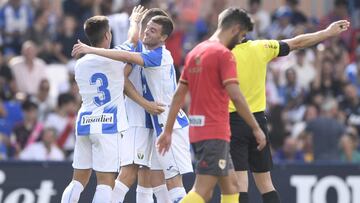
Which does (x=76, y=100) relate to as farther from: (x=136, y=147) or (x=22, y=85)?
(x=136, y=147)

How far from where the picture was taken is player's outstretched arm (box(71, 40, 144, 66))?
1288 cm

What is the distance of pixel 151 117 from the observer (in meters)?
13.7

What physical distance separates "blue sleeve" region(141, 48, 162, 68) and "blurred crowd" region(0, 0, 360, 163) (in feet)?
21.3

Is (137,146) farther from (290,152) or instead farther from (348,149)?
(348,149)

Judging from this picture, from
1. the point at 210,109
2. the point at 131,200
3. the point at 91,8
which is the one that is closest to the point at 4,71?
the point at 91,8

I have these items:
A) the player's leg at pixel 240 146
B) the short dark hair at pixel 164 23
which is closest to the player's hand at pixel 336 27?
the player's leg at pixel 240 146

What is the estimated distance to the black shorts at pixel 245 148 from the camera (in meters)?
13.3

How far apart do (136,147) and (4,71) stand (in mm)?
8071

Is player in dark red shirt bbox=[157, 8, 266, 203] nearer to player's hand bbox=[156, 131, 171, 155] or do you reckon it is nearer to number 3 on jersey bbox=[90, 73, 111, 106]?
player's hand bbox=[156, 131, 171, 155]

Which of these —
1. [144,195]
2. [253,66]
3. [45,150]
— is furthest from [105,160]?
[45,150]

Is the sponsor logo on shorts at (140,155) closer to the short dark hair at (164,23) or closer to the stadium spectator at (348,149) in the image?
the short dark hair at (164,23)

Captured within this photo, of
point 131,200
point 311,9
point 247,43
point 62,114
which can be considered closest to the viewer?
point 247,43

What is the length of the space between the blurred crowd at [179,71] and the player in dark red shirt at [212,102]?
305 inches

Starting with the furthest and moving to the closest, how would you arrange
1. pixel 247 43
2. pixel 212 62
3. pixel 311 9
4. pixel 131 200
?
pixel 311 9
pixel 131 200
pixel 247 43
pixel 212 62
